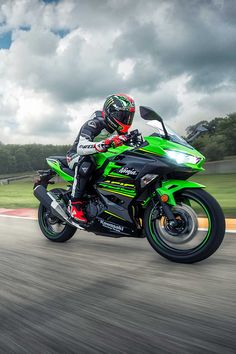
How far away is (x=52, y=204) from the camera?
198 inches

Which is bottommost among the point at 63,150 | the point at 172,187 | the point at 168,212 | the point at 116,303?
the point at 116,303

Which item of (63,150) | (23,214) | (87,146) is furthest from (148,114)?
(63,150)

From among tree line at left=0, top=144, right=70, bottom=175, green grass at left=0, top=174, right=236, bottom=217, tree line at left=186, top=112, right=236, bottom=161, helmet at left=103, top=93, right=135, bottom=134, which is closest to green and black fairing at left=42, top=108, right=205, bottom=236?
helmet at left=103, top=93, right=135, bottom=134

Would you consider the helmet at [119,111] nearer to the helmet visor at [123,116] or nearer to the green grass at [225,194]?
the helmet visor at [123,116]

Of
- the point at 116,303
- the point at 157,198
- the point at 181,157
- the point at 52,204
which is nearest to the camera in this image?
the point at 116,303

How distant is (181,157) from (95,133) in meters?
1.30

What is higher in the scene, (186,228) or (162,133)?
(162,133)

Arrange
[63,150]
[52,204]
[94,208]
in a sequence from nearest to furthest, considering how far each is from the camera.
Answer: [94,208], [52,204], [63,150]

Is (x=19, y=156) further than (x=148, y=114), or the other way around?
(x=19, y=156)

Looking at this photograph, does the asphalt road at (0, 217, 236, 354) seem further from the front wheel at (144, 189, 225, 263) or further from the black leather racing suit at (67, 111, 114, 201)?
the black leather racing suit at (67, 111, 114, 201)

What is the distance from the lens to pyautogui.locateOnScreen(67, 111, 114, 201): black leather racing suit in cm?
436

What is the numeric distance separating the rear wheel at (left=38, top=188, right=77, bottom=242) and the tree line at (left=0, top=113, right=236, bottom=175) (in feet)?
7.10

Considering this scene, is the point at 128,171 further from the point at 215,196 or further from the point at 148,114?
the point at 215,196

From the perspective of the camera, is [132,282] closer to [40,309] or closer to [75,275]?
[75,275]
